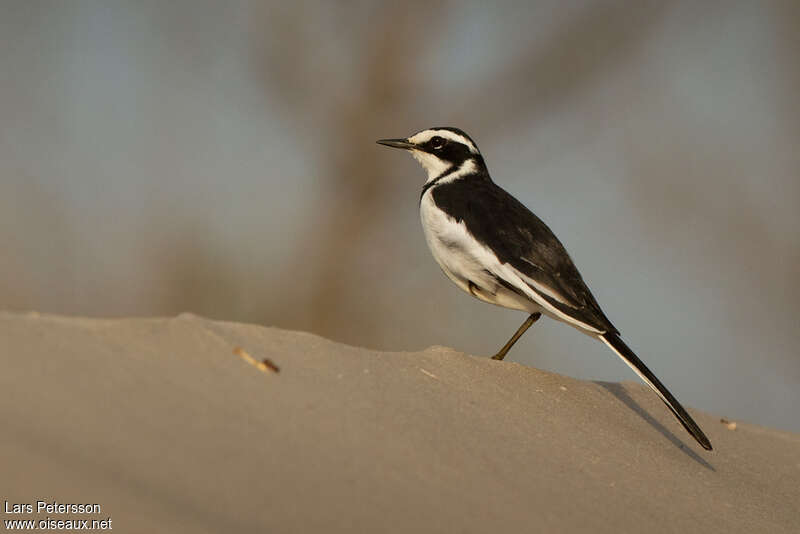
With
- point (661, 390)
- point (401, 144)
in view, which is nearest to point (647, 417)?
point (661, 390)

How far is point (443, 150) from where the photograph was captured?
7.22 metres

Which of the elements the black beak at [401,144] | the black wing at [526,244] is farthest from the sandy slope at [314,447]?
the black beak at [401,144]

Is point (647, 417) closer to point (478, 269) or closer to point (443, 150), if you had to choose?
point (478, 269)

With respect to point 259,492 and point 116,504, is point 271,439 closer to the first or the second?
point 259,492

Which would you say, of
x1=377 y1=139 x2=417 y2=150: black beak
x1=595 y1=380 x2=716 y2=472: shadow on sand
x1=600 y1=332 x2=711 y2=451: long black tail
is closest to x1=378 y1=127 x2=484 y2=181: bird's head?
x1=377 y1=139 x2=417 y2=150: black beak

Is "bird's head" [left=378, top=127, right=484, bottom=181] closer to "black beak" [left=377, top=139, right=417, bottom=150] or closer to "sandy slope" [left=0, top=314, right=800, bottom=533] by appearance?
"black beak" [left=377, top=139, right=417, bottom=150]

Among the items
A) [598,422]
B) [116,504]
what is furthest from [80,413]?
[598,422]

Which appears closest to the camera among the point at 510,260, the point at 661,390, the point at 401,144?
the point at 661,390

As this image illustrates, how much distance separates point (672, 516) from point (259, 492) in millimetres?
1617

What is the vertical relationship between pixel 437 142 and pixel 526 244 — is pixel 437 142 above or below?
above

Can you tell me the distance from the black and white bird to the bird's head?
54 centimetres

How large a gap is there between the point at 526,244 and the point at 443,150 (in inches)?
68.7

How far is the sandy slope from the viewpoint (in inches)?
112

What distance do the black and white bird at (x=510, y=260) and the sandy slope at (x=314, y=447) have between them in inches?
22.5
